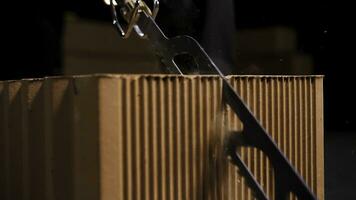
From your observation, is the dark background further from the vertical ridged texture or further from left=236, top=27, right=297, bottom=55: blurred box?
the vertical ridged texture

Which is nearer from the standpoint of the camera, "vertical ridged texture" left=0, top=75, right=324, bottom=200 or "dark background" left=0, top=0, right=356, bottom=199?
"vertical ridged texture" left=0, top=75, right=324, bottom=200

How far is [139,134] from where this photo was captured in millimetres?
1999

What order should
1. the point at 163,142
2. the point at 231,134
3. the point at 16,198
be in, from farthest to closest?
the point at 16,198
the point at 231,134
the point at 163,142

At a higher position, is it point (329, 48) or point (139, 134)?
point (329, 48)

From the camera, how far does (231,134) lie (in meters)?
2.22

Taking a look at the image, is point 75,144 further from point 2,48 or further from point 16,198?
point 2,48

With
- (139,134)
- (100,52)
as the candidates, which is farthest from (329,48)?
(139,134)

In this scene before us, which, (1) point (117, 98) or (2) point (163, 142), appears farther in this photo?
(2) point (163, 142)

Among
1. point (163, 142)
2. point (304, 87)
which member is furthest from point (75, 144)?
point (304, 87)

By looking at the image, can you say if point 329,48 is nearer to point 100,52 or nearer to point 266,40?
point 266,40

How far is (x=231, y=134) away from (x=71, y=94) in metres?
0.64

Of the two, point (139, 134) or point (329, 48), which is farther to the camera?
point (329, 48)

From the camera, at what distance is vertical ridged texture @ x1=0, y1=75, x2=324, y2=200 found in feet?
6.32

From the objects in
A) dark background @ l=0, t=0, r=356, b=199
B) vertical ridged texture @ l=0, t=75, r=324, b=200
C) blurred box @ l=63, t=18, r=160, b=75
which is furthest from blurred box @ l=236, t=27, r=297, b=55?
vertical ridged texture @ l=0, t=75, r=324, b=200
